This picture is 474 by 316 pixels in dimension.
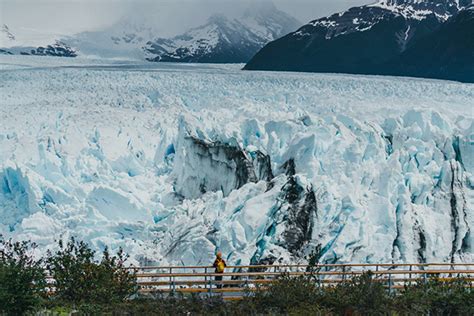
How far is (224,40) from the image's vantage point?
407 feet

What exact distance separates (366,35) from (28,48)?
39.5 metres

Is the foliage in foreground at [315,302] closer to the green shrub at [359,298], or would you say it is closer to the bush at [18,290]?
the green shrub at [359,298]

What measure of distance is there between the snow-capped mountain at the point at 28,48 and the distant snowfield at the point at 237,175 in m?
48.4

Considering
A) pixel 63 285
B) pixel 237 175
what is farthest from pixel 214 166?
pixel 63 285

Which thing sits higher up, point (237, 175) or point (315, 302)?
point (315, 302)

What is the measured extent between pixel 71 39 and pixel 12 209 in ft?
195

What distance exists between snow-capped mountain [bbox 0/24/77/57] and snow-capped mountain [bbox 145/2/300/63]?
26701mm

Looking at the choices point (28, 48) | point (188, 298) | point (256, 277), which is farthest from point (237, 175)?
point (28, 48)

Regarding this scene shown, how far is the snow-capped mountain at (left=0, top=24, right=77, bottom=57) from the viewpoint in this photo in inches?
2790

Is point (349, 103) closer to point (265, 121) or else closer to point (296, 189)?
point (265, 121)

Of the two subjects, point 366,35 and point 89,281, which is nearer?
point 89,281

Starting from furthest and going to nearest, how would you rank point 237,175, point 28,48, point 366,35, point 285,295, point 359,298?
1. point 28,48
2. point 366,35
3. point 237,175
4. point 285,295
5. point 359,298

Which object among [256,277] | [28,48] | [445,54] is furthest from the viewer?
[28,48]

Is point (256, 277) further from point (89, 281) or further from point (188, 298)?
point (89, 281)
